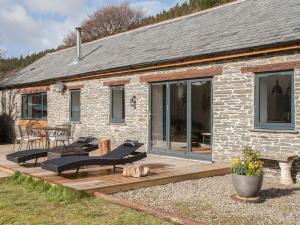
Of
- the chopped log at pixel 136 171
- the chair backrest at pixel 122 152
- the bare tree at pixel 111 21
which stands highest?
the bare tree at pixel 111 21

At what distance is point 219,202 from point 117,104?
812 centimetres

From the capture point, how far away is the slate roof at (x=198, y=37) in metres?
9.90

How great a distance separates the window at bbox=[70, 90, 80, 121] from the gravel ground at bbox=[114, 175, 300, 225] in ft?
29.6

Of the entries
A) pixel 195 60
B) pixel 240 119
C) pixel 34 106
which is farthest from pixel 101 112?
pixel 240 119

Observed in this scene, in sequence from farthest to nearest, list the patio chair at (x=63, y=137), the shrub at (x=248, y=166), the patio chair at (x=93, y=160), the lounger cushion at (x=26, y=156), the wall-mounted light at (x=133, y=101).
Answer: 1. the patio chair at (x=63, y=137)
2. the wall-mounted light at (x=133, y=101)
3. the lounger cushion at (x=26, y=156)
4. the patio chair at (x=93, y=160)
5. the shrub at (x=248, y=166)

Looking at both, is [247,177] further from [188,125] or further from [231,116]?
[188,125]

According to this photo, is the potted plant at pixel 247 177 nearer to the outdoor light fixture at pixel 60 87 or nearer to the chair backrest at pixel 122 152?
the chair backrest at pixel 122 152

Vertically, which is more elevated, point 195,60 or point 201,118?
point 195,60

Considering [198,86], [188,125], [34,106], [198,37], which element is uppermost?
[198,37]

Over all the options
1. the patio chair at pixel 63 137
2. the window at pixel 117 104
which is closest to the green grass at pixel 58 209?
the patio chair at pixel 63 137

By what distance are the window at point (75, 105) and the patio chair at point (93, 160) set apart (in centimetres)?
726

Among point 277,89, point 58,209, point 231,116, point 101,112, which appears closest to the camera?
point 58,209

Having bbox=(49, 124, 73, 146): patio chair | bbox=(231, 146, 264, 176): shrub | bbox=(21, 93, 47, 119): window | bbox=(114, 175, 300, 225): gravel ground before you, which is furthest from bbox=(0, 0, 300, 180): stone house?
bbox=(231, 146, 264, 176): shrub

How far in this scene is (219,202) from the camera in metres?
6.95
